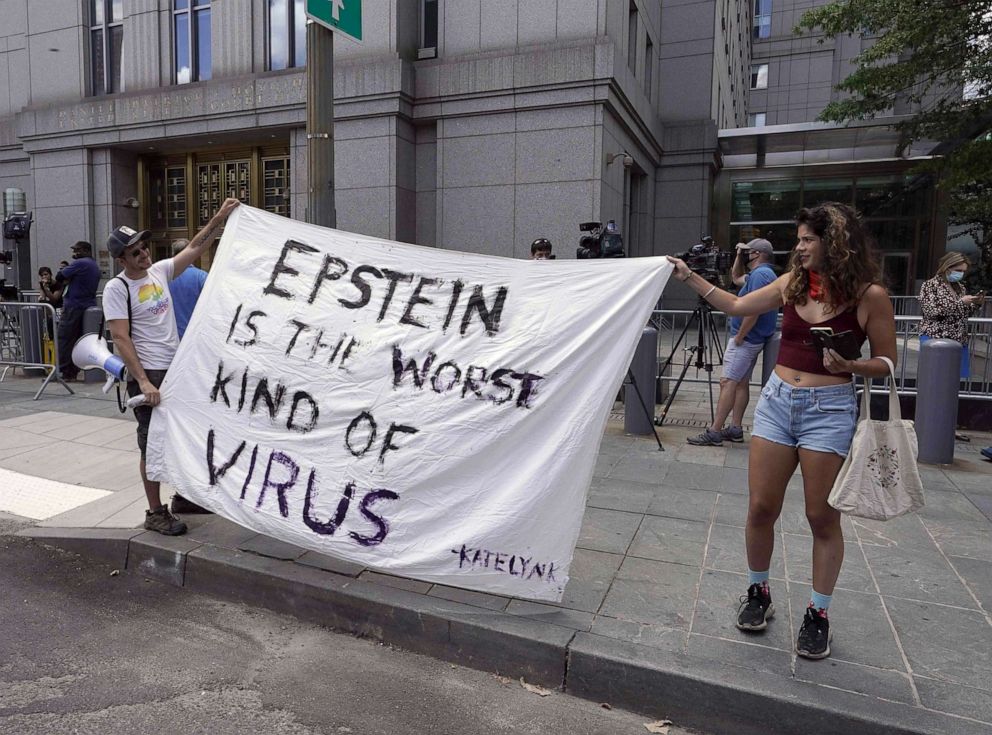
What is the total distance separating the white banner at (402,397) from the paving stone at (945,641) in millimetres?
1583

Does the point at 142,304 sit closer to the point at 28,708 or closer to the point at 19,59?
the point at 28,708

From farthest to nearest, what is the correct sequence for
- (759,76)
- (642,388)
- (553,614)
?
(759,76) → (642,388) → (553,614)

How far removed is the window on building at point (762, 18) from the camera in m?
41.4

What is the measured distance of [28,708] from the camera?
289 cm

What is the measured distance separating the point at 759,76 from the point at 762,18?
10.7 feet

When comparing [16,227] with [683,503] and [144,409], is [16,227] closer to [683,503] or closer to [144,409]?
[144,409]

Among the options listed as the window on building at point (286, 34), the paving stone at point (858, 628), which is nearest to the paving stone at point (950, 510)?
the paving stone at point (858, 628)

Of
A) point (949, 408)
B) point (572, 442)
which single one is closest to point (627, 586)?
point (572, 442)

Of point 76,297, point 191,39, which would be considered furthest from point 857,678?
point 191,39

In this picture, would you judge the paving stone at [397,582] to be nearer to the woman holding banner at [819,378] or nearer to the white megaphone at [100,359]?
the woman holding banner at [819,378]

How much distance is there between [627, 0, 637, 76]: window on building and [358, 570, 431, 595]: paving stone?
1528cm

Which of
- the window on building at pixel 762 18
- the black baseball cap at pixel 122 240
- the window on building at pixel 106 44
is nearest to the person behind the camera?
the black baseball cap at pixel 122 240

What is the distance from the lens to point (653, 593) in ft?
12.0

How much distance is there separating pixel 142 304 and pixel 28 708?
2294 mm
